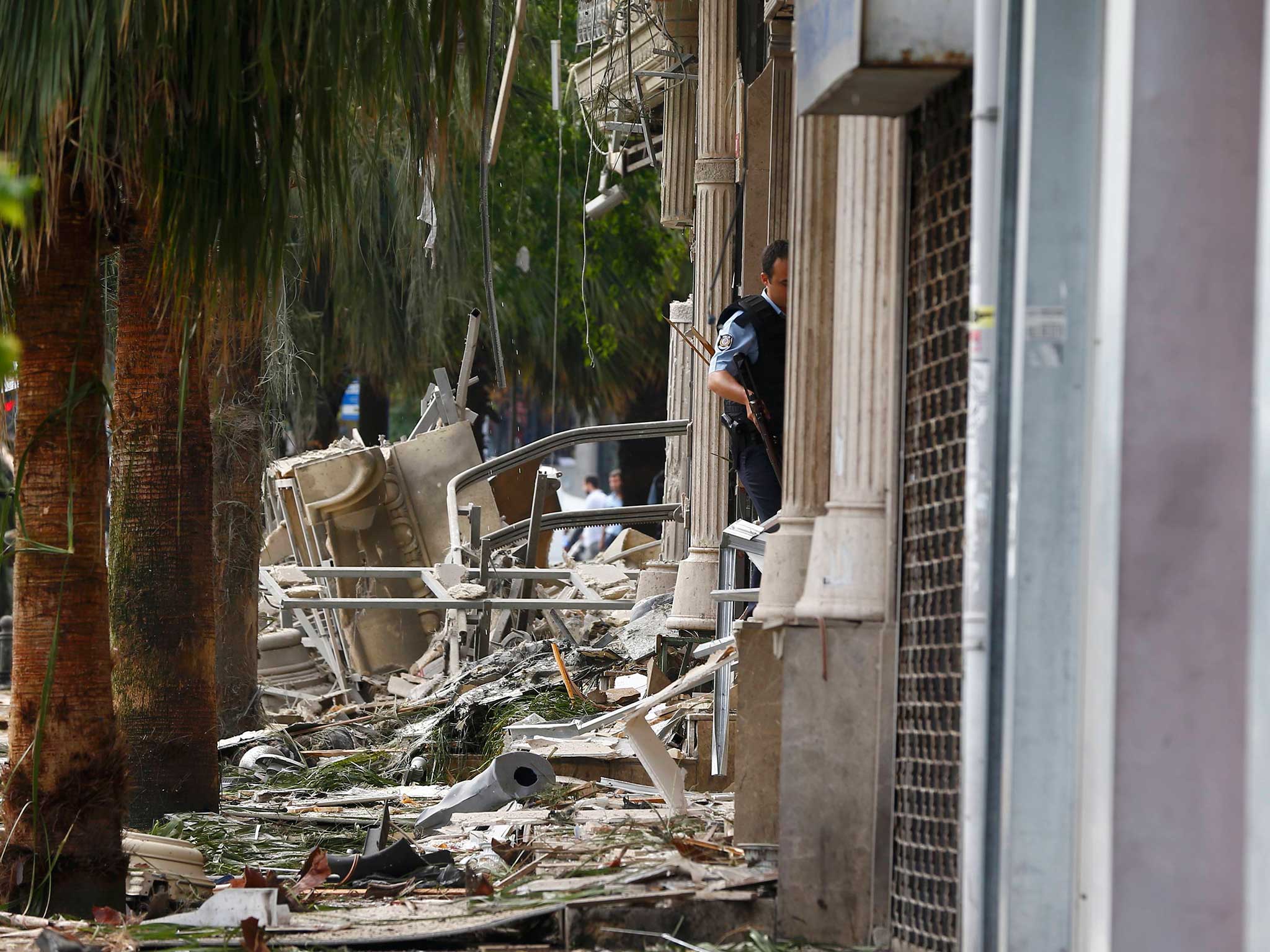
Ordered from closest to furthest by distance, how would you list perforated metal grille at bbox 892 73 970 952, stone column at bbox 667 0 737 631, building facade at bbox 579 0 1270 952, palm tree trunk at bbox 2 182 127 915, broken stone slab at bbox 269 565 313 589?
building facade at bbox 579 0 1270 952 < perforated metal grille at bbox 892 73 970 952 < palm tree trunk at bbox 2 182 127 915 < stone column at bbox 667 0 737 631 < broken stone slab at bbox 269 565 313 589

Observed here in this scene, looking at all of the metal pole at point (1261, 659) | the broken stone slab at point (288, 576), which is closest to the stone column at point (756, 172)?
the metal pole at point (1261, 659)

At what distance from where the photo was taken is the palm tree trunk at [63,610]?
571 cm

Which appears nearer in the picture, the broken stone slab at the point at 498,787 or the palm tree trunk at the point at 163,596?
the broken stone slab at the point at 498,787

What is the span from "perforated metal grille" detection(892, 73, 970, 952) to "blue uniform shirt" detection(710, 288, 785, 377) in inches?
97.5

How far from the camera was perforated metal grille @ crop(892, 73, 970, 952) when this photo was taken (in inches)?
169

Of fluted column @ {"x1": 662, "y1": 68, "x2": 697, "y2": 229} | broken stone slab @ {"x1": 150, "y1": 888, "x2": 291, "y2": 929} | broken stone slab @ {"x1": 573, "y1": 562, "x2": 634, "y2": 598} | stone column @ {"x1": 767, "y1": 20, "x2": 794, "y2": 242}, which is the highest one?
fluted column @ {"x1": 662, "y1": 68, "x2": 697, "y2": 229}

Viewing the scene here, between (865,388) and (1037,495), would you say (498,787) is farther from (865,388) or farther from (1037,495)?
(1037,495)

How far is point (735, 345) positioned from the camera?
23.6 feet

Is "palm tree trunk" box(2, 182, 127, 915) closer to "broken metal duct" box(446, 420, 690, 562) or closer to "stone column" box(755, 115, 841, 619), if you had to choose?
"stone column" box(755, 115, 841, 619)

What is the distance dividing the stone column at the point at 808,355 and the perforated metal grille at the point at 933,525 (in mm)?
500

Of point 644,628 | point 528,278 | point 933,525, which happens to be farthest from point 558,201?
point 933,525

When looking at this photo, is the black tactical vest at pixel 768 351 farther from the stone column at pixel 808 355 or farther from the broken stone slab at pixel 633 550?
the broken stone slab at pixel 633 550

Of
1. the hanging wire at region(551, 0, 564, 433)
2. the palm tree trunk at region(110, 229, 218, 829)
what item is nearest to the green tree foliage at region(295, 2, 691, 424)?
the hanging wire at region(551, 0, 564, 433)

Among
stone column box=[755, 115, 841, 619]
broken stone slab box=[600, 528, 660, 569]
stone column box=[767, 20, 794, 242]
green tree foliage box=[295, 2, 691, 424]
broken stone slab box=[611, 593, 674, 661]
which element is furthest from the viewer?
green tree foliage box=[295, 2, 691, 424]
